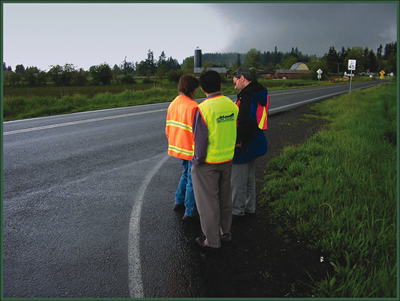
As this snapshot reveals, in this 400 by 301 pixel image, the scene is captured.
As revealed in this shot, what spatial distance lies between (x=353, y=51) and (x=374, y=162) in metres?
154

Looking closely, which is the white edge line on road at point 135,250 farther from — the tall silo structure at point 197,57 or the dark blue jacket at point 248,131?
the tall silo structure at point 197,57

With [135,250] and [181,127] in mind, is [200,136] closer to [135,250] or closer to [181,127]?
[181,127]

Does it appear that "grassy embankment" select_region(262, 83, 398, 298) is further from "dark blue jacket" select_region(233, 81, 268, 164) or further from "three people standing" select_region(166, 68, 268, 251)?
"dark blue jacket" select_region(233, 81, 268, 164)

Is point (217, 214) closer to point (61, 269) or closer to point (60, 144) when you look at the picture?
point (61, 269)

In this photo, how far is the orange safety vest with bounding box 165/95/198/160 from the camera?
4.05 m

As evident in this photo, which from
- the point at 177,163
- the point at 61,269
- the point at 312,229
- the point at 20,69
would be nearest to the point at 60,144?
the point at 177,163

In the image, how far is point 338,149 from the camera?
738 centimetres

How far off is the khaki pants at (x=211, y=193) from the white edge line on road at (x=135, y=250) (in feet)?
2.79

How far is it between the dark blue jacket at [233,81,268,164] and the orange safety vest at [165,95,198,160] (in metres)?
0.63

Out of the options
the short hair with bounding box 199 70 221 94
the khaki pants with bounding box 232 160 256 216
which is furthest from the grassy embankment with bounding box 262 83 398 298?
the short hair with bounding box 199 70 221 94

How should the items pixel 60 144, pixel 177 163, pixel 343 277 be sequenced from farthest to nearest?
1. pixel 60 144
2. pixel 177 163
3. pixel 343 277

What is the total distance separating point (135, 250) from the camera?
3.62 m

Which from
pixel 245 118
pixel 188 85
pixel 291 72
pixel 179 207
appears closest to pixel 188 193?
pixel 179 207

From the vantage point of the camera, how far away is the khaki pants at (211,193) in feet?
11.8
